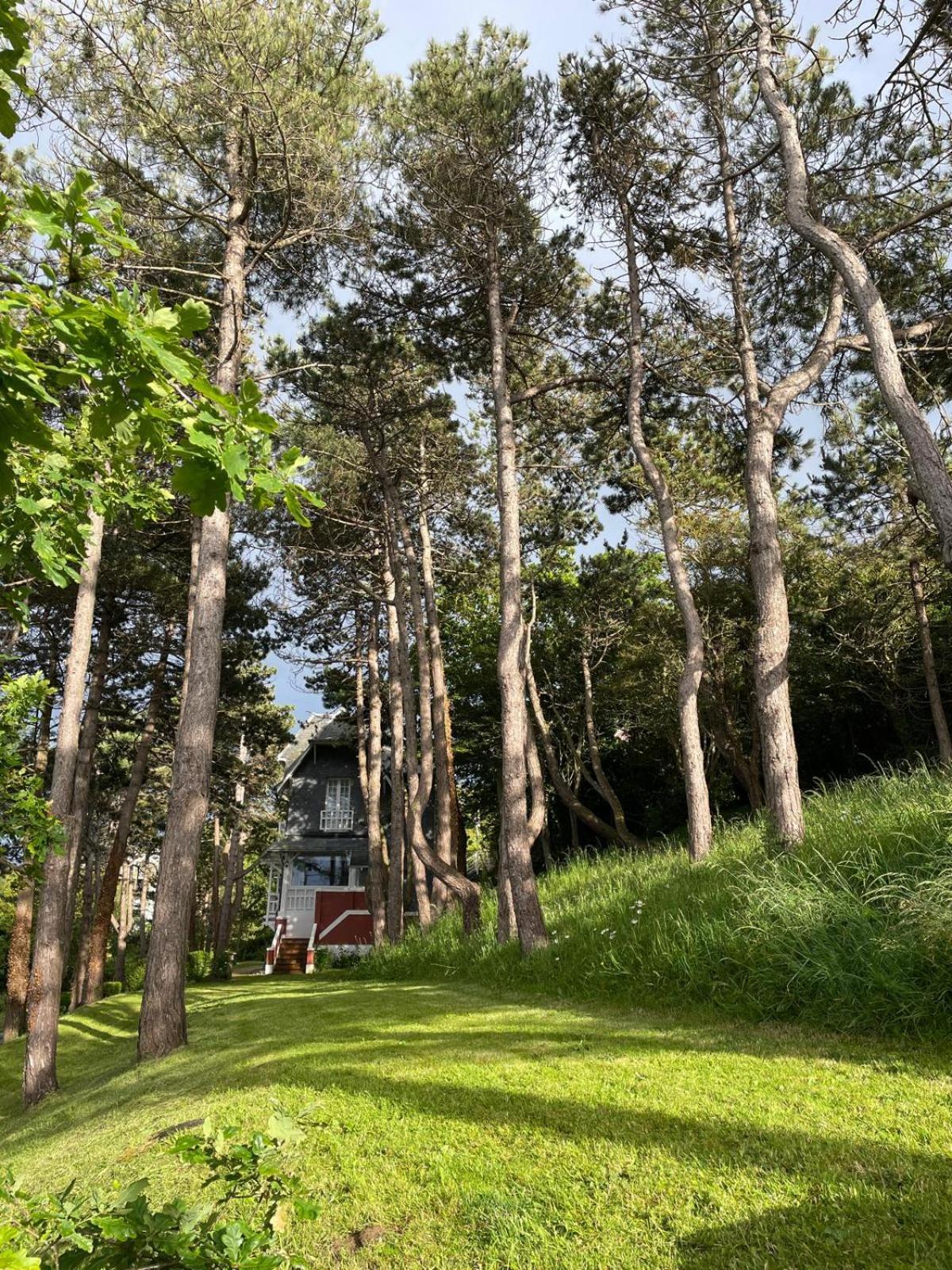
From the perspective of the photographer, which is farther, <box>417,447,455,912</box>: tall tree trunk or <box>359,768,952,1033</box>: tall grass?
<box>417,447,455,912</box>: tall tree trunk

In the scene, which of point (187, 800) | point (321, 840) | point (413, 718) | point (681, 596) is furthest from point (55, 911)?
point (321, 840)

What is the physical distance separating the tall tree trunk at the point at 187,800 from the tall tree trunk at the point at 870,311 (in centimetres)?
613

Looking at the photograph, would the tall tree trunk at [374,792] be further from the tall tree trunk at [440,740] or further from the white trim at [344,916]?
the white trim at [344,916]

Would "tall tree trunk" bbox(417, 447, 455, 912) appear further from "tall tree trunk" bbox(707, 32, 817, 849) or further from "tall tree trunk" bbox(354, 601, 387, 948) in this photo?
"tall tree trunk" bbox(707, 32, 817, 849)

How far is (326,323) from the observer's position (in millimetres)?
12766

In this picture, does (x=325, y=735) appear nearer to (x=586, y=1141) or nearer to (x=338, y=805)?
(x=338, y=805)

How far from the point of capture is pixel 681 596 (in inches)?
436

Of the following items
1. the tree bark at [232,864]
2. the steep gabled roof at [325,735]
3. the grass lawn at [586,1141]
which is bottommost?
the grass lawn at [586,1141]

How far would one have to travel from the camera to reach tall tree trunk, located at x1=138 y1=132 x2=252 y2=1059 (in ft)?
26.0

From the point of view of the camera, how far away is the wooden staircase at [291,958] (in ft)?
74.6

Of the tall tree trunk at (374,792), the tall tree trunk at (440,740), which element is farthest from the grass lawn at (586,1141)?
the tall tree trunk at (374,792)

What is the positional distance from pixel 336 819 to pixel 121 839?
490 inches

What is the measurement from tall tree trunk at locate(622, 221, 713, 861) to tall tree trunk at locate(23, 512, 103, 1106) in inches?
301

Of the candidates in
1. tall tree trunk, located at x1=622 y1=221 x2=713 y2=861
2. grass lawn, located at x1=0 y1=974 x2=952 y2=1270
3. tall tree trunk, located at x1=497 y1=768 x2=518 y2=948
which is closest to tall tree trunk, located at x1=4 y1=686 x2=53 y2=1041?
tall tree trunk, located at x1=497 y1=768 x2=518 y2=948
